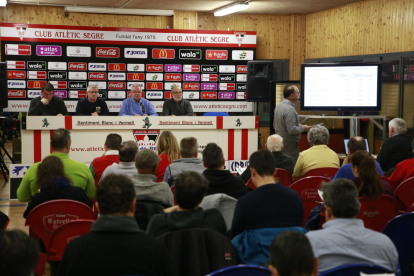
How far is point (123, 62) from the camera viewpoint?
11.6m

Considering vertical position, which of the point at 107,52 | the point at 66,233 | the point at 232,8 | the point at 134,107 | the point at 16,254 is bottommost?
the point at 66,233

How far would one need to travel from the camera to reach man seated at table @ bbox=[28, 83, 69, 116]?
8453 millimetres

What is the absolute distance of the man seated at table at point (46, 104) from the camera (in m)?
8.45

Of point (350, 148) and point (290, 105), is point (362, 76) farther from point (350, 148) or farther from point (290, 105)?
point (350, 148)

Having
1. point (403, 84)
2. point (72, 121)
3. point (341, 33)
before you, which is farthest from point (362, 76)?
point (72, 121)

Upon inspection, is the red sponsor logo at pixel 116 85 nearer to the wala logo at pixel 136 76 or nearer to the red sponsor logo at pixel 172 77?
the wala logo at pixel 136 76

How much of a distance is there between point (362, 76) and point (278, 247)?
725 centimetres

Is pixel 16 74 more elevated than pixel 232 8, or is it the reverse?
pixel 232 8

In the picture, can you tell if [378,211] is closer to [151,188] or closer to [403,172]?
[403,172]

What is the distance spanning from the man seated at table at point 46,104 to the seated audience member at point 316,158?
4.79 meters

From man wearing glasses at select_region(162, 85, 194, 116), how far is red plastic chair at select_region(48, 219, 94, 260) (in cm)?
592

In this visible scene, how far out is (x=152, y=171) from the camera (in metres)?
3.80

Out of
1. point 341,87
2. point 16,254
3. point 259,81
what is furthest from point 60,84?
point 16,254

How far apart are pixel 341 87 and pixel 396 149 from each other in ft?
9.41
